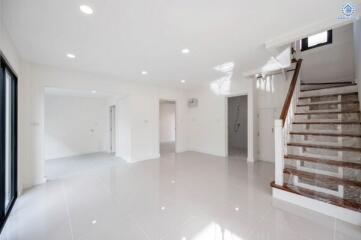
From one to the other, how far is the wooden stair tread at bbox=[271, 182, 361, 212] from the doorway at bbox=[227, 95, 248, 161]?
4973 millimetres

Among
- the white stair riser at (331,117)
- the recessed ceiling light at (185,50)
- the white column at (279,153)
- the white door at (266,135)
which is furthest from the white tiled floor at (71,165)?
the white stair riser at (331,117)

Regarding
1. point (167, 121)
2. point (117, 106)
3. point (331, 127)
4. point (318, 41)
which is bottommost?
point (331, 127)

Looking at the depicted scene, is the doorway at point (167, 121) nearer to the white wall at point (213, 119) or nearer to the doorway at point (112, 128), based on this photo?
the white wall at point (213, 119)

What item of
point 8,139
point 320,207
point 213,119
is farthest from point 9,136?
point 213,119

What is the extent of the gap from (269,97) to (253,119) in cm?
85

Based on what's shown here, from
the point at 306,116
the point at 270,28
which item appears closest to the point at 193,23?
the point at 270,28

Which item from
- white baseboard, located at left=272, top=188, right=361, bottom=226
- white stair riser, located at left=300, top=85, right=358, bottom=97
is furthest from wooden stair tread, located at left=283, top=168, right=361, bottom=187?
white stair riser, located at left=300, top=85, right=358, bottom=97

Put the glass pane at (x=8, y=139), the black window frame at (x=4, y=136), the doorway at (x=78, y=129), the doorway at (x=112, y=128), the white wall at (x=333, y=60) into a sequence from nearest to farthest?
1. the black window frame at (x=4, y=136)
2. the glass pane at (x=8, y=139)
3. the white wall at (x=333, y=60)
4. the doorway at (x=78, y=129)
5. the doorway at (x=112, y=128)

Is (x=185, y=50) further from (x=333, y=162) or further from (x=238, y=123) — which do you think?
(x=238, y=123)

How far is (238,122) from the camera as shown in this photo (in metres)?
7.79

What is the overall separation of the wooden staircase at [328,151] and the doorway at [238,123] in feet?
12.1

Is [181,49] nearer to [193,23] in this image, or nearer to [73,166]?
[193,23]

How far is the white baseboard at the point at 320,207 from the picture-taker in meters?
2.11

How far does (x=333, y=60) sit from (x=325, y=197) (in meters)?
4.05
